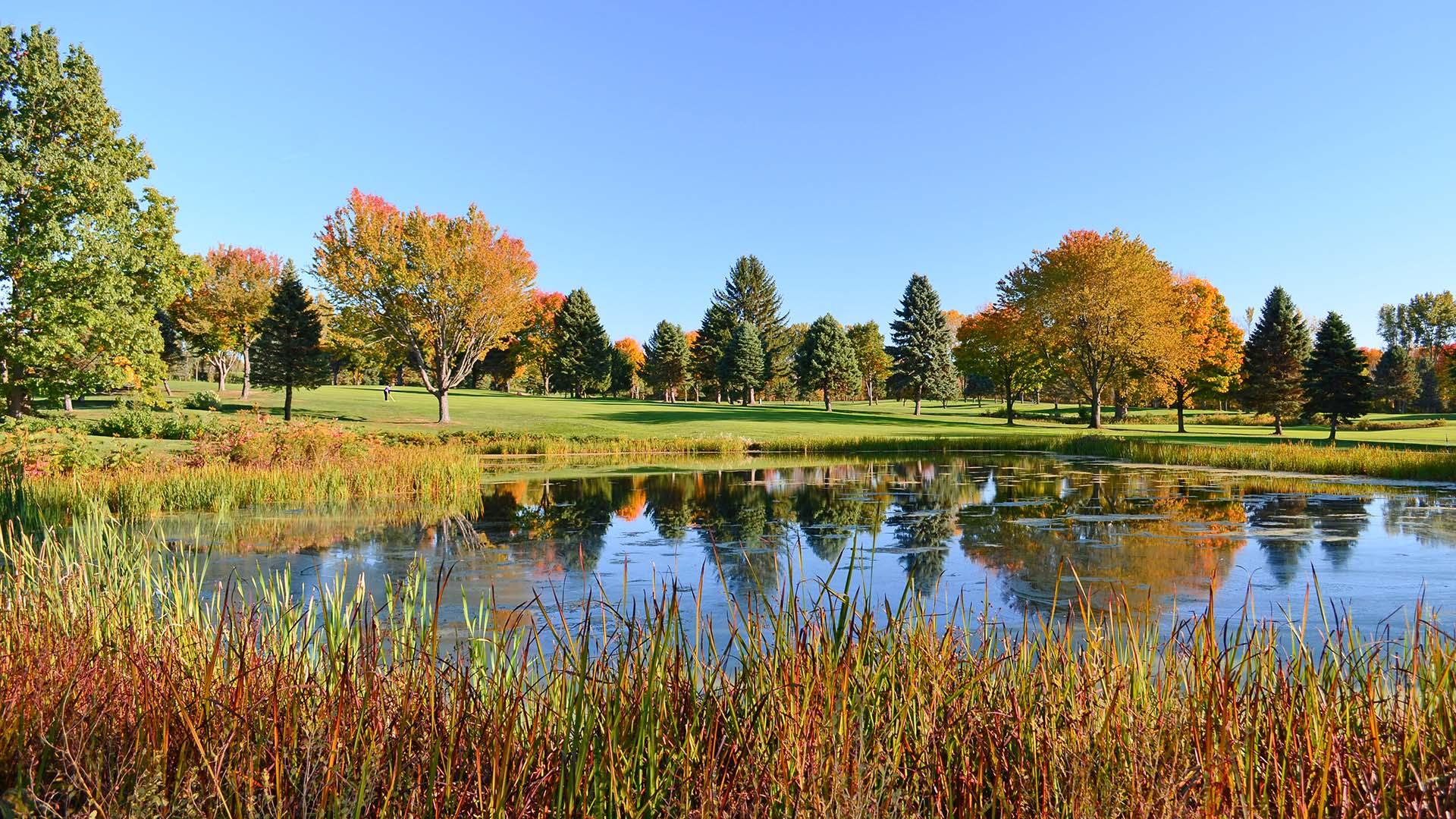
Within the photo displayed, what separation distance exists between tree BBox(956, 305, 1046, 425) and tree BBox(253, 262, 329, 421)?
33157mm

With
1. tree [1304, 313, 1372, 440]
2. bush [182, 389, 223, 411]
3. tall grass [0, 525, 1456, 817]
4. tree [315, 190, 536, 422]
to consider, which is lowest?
tall grass [0, 525, 1456, 817]

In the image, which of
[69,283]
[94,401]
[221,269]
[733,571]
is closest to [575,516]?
[733,571]

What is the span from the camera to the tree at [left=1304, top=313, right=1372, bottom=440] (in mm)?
33344

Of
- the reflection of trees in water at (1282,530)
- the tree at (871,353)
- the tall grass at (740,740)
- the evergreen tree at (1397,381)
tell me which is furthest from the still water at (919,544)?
the tree at (871,353)

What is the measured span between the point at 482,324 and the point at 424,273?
3.60 meters

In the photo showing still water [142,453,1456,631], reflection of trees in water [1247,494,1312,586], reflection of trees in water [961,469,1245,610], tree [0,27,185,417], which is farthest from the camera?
tree [0,27,185,417]

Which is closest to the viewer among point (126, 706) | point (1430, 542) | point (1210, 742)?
point (1210, 742)

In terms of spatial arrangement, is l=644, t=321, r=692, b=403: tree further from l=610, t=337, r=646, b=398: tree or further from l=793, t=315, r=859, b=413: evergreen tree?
l=793, t=315, r=859, b=413: evergreen tree

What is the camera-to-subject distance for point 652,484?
2020 centimetres

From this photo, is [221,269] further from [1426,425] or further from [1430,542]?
[1426,425]

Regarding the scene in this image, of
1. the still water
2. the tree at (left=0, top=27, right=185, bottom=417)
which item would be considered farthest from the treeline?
the still water

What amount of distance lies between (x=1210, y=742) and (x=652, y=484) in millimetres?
18121

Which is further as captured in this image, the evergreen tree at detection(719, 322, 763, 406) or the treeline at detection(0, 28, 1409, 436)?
the evergreen tree at detection(719, 322, 763, 406)

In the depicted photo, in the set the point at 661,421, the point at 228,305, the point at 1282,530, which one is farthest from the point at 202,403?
the point at 1282,530
